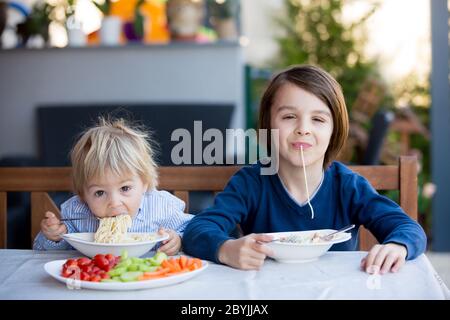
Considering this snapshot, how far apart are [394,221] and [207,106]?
82.9 inches

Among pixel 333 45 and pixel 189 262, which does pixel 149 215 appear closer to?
pixel 189 262

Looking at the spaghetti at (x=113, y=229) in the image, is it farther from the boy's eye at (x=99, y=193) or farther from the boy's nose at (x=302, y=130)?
the boy's nose at (x=302, y=130)

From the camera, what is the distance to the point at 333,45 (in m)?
4.81

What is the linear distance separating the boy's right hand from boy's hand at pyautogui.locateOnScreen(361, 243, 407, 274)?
0.59 metres

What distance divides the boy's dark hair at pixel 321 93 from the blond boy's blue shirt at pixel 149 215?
25 centimetres

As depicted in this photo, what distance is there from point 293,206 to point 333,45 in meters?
3.69

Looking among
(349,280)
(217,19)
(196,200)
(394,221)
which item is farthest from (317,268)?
(217,19)

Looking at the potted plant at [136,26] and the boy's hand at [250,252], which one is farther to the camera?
the potted plant at [136,26]

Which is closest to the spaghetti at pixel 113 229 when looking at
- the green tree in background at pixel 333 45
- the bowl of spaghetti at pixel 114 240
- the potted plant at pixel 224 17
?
the bowl of spaghetti at pixel 114 240

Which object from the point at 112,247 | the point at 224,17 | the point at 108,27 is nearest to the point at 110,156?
the point at 112,247

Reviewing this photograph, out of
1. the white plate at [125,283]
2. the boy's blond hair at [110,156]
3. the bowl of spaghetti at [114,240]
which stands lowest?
the white plate at [125,283]

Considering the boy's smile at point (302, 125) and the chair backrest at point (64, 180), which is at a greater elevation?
the boy's smile at point (302, 125)

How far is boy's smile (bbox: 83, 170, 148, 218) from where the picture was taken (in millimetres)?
1272

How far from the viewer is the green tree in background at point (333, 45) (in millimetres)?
4750
